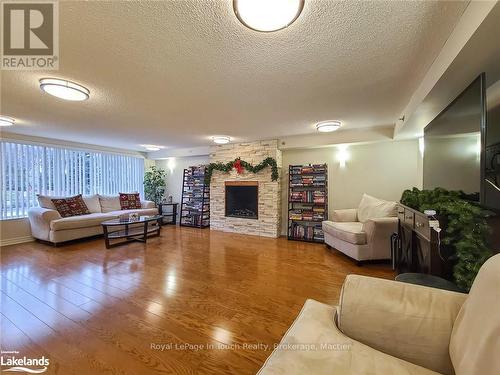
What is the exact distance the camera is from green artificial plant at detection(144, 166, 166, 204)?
20.9ft

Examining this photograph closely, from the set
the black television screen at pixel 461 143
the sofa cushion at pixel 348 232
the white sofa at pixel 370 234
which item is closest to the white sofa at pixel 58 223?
the sofa cushion at pixel 348 232

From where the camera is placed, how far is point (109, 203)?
524cm

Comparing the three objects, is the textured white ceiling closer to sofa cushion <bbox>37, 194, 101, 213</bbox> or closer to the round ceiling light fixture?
the round ceiling light fixture

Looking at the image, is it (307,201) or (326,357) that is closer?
(326,357)

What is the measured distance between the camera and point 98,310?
1906mm

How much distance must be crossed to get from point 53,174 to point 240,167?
164 inches

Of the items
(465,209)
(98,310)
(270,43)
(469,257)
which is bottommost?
(98,310)

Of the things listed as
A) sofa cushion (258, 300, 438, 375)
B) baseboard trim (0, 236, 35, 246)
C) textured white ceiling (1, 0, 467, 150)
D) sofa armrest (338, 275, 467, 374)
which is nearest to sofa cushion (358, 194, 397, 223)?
textured white ceiling (1, 0, 467, 150)

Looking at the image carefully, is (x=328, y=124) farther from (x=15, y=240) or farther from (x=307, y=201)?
(x=15, y=240)

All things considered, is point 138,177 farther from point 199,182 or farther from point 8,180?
point 8,180

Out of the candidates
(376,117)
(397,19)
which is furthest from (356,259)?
(397,19)

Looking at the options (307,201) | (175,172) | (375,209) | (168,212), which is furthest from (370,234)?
(175,172)

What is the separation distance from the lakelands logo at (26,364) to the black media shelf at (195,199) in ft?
13.7

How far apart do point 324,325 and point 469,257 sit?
41.0 inches
